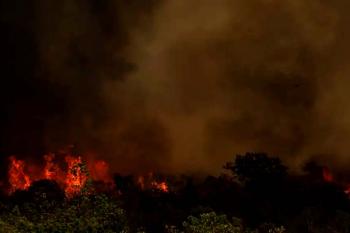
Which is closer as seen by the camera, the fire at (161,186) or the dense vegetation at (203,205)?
the dense vegetation at (203,205)

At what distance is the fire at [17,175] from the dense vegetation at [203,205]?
4.26m

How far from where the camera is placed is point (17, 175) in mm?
92562

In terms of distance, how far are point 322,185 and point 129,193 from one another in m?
29.3

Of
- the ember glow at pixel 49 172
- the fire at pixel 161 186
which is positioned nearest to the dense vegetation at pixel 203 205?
the fire at pixel 161 186

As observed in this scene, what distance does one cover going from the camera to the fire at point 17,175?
295ft

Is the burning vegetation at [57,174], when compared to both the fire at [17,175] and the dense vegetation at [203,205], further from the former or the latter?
the dense vegetation at [203,205]

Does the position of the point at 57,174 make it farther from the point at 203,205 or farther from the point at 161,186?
the point at 203,205

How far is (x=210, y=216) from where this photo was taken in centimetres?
3161

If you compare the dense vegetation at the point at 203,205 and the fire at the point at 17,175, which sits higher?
the fire at the point at 17,175

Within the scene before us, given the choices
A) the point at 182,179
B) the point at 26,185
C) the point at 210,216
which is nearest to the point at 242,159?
the point at 182,179

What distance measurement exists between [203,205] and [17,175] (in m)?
31.3

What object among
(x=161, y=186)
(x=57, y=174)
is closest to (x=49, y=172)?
(x=57, y=174)

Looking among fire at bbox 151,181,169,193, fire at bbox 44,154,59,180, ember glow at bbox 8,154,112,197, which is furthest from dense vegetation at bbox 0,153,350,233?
fire at bbox 44,154,59,180

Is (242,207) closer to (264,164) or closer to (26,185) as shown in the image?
(264,164)
